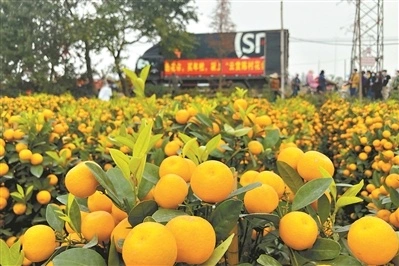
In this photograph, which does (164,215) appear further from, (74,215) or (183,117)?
(183,117)

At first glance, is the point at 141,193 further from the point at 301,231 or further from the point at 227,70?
the point at 227,70

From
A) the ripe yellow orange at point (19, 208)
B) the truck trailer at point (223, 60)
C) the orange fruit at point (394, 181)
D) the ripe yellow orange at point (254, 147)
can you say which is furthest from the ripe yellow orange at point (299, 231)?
the truck trailer at point (223, 60)

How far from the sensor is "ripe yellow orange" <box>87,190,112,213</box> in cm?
91

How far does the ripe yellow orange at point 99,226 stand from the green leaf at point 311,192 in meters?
0.33

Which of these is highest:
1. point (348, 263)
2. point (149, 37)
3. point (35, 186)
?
point (149, 37)

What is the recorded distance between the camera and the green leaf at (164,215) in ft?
2.54

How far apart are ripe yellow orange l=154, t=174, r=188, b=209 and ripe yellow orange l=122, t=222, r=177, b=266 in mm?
144

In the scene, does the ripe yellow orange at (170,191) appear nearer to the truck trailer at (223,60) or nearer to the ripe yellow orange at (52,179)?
the ripe yellow orange at (52,179)

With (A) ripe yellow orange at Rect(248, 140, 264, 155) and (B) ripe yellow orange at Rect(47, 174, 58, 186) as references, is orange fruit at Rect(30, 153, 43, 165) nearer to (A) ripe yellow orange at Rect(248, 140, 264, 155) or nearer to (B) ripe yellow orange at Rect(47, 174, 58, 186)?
(B) ripe yellow orange at Rect(47, 174, 58, 186)

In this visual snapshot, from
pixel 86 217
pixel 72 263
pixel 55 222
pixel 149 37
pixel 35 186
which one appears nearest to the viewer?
pixel 72 263

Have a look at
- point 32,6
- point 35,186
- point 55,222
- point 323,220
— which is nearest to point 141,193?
point 55,222

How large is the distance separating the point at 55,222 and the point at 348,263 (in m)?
0.55

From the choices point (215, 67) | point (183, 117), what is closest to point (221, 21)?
point (215, 67)

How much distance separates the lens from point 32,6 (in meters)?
16.2
